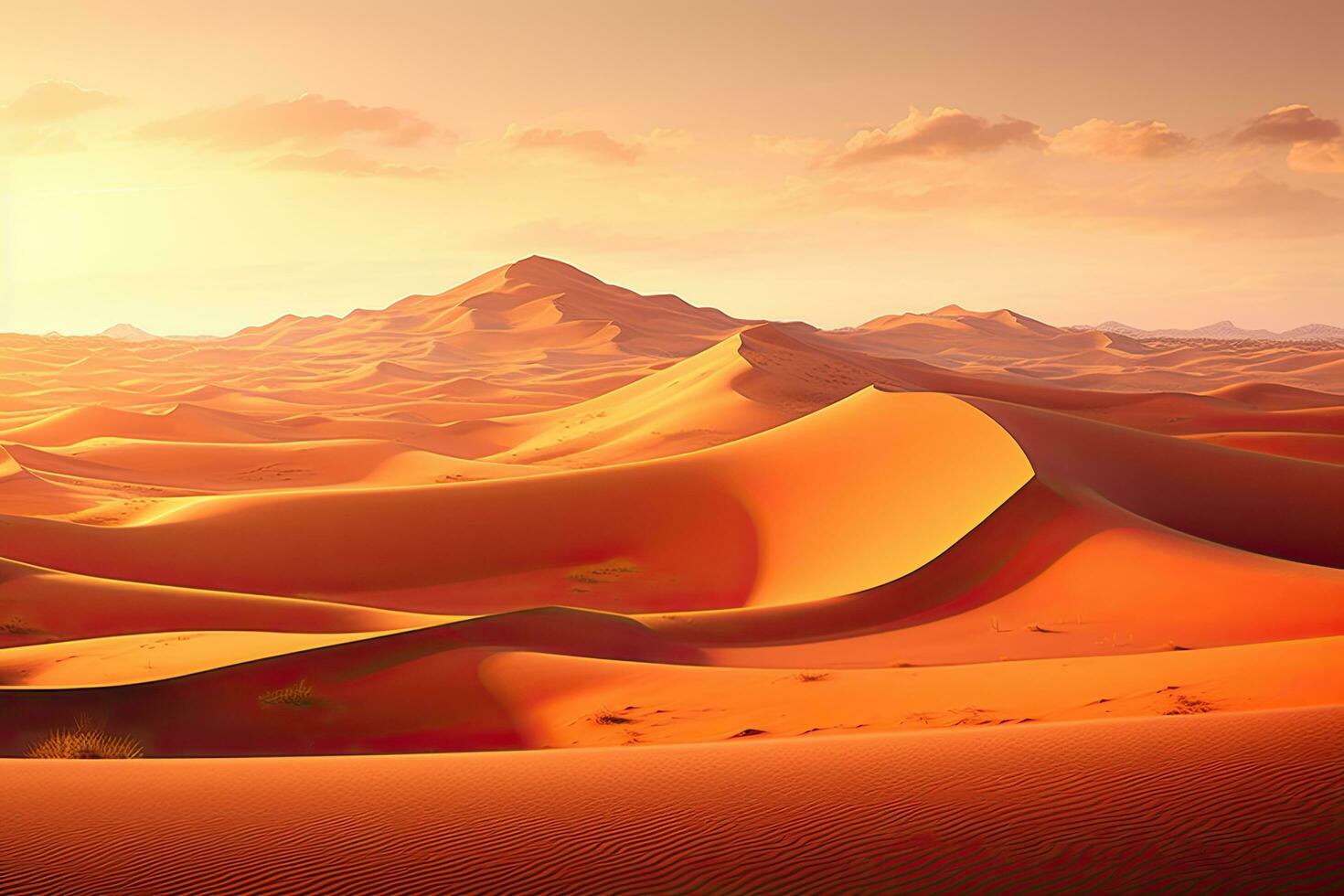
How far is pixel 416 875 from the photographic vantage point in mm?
4629

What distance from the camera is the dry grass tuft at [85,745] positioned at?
848 cm

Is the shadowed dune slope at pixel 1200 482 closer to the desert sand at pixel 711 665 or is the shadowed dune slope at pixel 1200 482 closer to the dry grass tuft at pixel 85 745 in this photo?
the desert sand at pixel 711 665

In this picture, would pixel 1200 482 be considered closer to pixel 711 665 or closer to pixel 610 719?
pixel 711 665

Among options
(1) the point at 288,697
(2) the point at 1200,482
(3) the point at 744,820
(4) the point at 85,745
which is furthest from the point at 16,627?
(2) the point at 1200,482

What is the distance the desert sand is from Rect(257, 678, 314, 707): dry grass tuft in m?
0.03

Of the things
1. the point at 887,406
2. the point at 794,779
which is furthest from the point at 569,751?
Result: the point at 887,406

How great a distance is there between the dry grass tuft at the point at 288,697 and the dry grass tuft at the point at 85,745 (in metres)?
1.28

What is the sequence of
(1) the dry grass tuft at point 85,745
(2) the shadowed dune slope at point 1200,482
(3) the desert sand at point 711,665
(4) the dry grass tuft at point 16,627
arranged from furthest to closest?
(2) the shadowed dune slope at point 1200,482
(4) the dry grass tuft at point 16,627
(1) the dry grass tuft at point 85,745
(3) the desert sand at point 711,665

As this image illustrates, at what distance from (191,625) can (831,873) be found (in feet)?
42.3

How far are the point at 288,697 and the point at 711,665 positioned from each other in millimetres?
4802

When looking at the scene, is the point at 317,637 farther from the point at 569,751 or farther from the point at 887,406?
the point at 887,406

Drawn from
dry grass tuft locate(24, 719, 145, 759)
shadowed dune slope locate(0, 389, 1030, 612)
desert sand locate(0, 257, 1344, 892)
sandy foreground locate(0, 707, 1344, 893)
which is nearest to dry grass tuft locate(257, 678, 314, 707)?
desert sand locate(0, 257, 1344, 892)

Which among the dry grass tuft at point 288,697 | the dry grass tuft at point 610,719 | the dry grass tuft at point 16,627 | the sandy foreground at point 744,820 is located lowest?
the dry grass tuft at point 610,719

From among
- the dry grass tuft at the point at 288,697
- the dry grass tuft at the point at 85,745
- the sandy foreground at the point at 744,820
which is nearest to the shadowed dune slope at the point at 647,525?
the dry grass tuft at the point at 288,697
